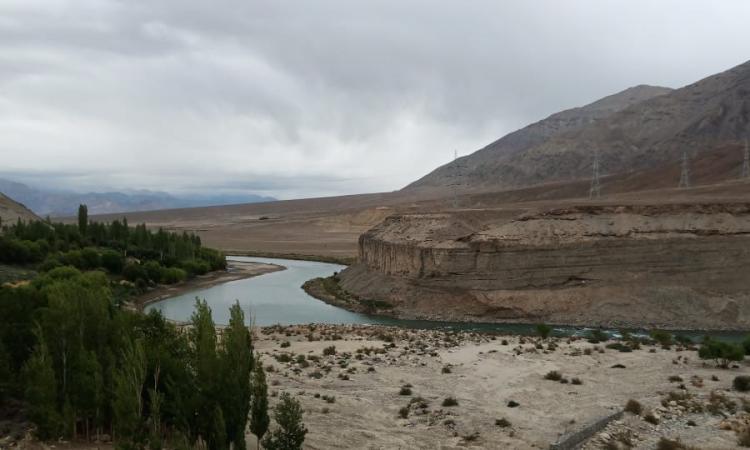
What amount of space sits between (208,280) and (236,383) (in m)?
52.7

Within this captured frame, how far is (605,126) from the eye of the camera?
161000 millimetres

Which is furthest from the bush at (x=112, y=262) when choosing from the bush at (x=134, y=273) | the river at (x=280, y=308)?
the river at (x=280, y=308)

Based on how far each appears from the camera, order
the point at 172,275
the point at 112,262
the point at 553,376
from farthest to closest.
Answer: the point at 172,275
the point at 112,262
the point at 553,376

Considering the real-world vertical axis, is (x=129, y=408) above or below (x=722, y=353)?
above

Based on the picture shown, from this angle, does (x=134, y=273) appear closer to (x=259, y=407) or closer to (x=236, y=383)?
(x=259, y=407)

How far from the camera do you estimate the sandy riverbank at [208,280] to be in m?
50.2

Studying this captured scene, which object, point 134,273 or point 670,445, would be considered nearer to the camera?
point 670,445

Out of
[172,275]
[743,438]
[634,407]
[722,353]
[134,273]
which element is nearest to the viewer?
[743,438]

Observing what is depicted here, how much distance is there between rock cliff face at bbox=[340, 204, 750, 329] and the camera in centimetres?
3634

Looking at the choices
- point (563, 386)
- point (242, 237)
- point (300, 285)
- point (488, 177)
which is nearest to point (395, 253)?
point (300, 285)

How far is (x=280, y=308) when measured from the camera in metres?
44.8

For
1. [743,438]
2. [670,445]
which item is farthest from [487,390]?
[743,438]

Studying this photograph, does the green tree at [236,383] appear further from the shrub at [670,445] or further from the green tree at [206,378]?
the shrub at [670,445]

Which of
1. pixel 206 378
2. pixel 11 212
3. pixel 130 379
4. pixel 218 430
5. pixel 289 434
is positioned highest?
pixel 11 212
